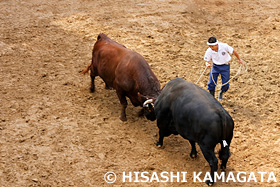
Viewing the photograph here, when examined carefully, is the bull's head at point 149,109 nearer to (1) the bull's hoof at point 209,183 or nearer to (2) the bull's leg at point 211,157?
(2) the bull's leg at point 211,157

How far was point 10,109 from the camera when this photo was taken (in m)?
8.79

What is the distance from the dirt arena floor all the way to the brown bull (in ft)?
2.35

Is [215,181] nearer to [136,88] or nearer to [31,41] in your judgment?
[136,88]

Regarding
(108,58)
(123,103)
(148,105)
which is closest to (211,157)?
(148,105)

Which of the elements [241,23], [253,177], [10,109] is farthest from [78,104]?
[241,23]

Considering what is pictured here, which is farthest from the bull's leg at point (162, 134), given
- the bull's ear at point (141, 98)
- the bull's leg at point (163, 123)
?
the bull's ear at point (141, 98)

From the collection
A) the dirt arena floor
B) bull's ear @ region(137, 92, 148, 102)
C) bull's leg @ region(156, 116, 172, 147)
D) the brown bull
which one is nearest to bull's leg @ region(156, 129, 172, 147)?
bull's leg @ region(156, 116, 172, 147)

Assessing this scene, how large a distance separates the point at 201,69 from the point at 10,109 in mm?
5659

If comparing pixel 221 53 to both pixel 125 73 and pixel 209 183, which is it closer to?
pixel 125 73

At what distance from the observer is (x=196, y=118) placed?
21.1ft

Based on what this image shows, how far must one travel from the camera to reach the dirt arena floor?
721 centimetres

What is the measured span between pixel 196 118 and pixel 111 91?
158 inches

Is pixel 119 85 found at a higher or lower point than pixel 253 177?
higher

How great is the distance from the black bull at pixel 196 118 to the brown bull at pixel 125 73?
0.68 metres
